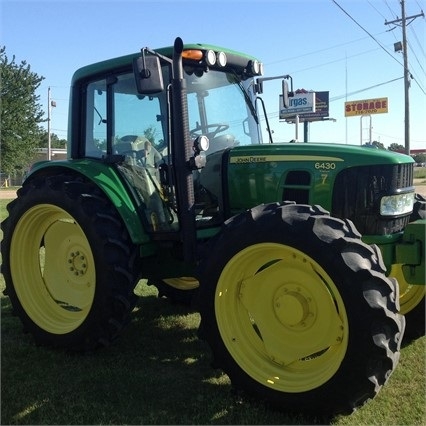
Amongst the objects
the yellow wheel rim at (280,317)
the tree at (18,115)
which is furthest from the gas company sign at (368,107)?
the yellow wheel rim at (280,317)

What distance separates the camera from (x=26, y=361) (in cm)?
400

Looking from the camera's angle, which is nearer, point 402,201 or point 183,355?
point 402,201

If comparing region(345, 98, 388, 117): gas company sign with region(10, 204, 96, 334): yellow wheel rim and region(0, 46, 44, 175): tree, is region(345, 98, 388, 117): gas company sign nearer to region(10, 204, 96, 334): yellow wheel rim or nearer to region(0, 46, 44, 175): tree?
region(0, 46, 44, 175): tree

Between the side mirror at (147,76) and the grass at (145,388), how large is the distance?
2.06 m

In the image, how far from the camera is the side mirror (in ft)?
11.3

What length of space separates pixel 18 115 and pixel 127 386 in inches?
1454

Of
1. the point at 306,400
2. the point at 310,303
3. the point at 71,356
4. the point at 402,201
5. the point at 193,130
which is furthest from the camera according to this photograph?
the point at 193,130

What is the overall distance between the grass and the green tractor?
7.0 inches

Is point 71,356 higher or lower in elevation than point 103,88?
lower

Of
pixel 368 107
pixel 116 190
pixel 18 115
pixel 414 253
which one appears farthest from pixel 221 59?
pixel 368 107

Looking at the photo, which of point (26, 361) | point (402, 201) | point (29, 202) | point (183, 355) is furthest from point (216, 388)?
point (29, 202)

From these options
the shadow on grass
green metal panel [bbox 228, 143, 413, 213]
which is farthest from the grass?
green metal panel [bbox 228, 143, 413, 213]

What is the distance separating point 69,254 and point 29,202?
22.3 inches

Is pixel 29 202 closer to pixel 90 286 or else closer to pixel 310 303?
pixel 90 286
